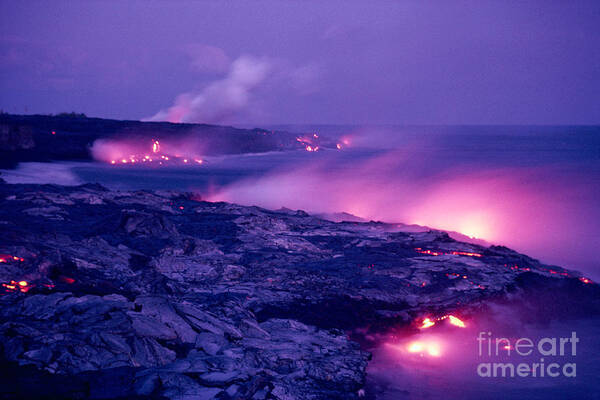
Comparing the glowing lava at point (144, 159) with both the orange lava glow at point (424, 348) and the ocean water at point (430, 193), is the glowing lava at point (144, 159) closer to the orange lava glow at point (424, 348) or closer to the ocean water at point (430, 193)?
the ocean water at point (430, 193)

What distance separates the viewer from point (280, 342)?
9.15 m

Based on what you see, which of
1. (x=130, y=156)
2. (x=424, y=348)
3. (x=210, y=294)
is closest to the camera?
(x=424, y=348)

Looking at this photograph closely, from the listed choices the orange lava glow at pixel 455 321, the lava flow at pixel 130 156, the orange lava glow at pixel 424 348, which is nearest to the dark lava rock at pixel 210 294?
the orange lava glow at pixel 455 321

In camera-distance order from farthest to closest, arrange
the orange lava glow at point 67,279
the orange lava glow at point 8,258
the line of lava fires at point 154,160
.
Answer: the line of lava fires at point 154,160 < the orange lava glow at point 8,258 < the orange lava glow at point 67,279

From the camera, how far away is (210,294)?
447 inches

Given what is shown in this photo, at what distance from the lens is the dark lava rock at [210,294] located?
7.38 m

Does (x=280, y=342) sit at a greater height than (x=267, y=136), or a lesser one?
lesser

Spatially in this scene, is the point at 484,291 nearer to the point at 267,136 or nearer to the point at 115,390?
the point at 115,390

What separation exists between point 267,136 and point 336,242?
A: 88103 millimetres

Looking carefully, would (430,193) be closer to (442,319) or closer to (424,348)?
(442,319)

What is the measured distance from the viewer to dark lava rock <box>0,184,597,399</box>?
7379 millimetres

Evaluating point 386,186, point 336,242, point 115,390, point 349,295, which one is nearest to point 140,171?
point 386,186

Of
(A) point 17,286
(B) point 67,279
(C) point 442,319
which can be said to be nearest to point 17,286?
(A) point 17,286

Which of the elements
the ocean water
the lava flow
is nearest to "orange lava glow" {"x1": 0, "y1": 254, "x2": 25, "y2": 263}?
the ocean water
